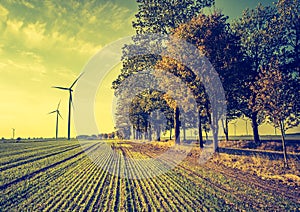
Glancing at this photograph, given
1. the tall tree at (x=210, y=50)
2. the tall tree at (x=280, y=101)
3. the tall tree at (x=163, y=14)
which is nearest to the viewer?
the tall tree at (x=280, y=101)

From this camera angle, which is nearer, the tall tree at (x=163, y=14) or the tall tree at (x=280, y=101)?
the tall tree at (x=280, y=101)

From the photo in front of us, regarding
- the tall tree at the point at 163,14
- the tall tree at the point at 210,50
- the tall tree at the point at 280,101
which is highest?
the tall tree at the point at 163,14

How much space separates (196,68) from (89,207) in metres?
24.8

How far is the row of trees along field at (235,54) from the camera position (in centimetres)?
2408

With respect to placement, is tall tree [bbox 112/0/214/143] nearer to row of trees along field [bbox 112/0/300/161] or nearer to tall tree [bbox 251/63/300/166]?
row of trees along field [bbox 112/0/300/161]

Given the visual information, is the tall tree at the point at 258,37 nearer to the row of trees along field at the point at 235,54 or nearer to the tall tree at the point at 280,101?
the row of trees along field at the point at 235,54

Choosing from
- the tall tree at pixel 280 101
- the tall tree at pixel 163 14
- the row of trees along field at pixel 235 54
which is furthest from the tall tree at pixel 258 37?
the tall tree at pixel 280 101

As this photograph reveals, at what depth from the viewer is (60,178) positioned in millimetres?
21094

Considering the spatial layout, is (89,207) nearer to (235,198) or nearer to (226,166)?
(235,198)

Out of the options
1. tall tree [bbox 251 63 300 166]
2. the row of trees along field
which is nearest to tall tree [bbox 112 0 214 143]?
the row of trees along field

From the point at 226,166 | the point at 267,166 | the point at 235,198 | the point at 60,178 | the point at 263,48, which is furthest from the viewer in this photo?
the point at 263,48

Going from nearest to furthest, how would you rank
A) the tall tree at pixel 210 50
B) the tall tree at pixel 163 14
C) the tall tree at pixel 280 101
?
the tall tree at pixel 280 101
the tall tree at pixel 210 50
the tall tree at pixel 163 14

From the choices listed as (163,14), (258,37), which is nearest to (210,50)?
(163,14)

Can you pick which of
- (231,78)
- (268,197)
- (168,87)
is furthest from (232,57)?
(268,197)
